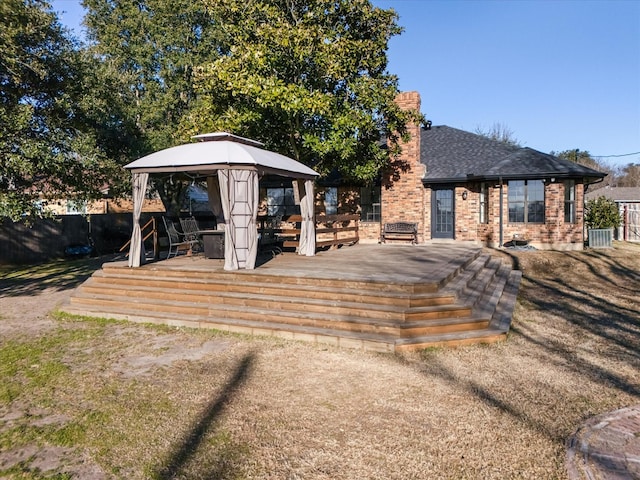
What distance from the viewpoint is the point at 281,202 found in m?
17.2

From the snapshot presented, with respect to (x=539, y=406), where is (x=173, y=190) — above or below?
above

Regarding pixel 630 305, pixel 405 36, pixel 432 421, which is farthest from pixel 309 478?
pixel 405 36

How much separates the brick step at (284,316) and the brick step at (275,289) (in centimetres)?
28

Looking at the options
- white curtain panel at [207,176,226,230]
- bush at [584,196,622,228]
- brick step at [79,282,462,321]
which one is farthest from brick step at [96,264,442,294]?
bush at [584,196,622,228]

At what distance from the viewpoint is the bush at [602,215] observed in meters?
15.6

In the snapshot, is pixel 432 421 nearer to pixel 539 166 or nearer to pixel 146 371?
pixel 146 371

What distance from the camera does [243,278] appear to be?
7.02 metres

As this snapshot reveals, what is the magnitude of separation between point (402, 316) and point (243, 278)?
289 cm

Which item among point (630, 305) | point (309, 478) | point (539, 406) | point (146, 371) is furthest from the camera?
point (630, 305)

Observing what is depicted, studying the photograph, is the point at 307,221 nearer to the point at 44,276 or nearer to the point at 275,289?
the point at 275,289

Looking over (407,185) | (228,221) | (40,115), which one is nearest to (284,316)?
(228,221)

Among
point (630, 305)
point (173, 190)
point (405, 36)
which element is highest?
point (405, 36)

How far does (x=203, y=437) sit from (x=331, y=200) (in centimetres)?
1393

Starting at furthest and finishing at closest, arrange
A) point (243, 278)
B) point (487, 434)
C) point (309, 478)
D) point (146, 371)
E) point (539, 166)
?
1. point (539, 166)
2. point (243, 278)
3. point (146, 371)
4. point (487, 434)
5. point (309, 478)
